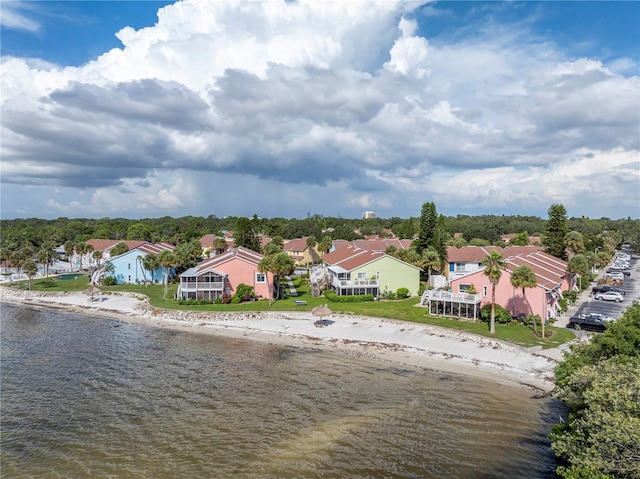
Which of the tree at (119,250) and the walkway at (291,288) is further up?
the tree at (119,250)

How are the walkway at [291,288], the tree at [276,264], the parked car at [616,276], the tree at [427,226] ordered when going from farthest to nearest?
the tree at [427,226]
the parked car at [616,276]
the walkway at [291,288]
the tree at [276,264]

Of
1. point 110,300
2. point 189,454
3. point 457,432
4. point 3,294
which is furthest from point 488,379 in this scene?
point 3,294

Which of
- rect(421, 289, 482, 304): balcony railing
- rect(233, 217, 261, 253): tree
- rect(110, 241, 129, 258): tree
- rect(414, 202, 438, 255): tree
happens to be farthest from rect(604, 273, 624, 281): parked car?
rect(110, 241, 129, 258): tree

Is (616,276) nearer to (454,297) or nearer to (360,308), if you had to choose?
(454,297)

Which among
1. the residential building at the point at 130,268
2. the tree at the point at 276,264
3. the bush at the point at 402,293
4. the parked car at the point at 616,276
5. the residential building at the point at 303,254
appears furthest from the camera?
the residential building at the point at 303,254

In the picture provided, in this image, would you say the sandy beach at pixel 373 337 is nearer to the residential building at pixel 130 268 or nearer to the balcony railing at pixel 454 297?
the balcony railing at pixel 454 297

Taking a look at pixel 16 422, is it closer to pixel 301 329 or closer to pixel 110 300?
pixel 301 329

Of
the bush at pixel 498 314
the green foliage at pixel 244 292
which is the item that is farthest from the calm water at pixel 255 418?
the green foliage at pixel 244 292
